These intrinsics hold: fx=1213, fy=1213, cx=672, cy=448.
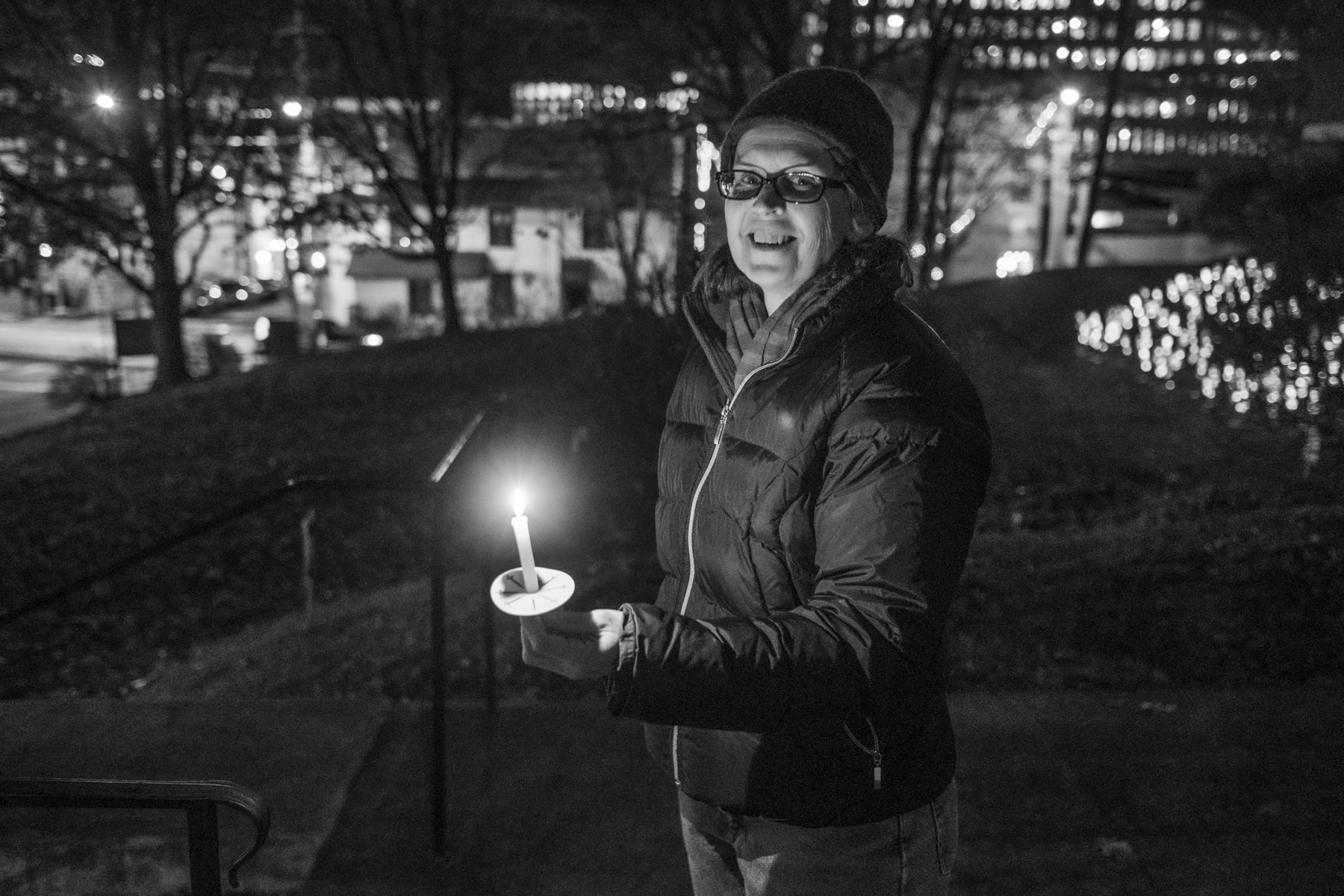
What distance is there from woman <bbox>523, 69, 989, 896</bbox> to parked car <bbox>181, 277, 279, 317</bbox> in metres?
46.0

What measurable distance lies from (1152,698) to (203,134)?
1764 centimetres

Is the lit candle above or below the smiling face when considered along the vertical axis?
below

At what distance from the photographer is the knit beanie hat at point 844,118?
2.02 meters

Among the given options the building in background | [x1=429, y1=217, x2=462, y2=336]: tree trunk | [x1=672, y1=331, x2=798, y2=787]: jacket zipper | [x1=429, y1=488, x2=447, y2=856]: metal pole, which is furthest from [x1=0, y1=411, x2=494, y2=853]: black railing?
[x1=429, y1=217, x2=462, y2=336]: tree trunk

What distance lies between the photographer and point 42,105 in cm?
1678

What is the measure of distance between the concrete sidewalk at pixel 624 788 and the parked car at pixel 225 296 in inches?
1697

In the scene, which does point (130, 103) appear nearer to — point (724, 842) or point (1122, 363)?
point (1122, 363)

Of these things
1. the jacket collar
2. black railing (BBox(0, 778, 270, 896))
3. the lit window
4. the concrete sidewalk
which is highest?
the lit window

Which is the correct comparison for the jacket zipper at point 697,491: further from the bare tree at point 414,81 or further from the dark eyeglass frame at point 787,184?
the bare tree at point 414,81

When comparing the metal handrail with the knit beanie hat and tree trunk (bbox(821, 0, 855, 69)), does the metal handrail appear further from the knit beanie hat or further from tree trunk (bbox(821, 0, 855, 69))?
tree trunk (bbox(821, 0, 855, 69))

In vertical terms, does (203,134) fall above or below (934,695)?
above

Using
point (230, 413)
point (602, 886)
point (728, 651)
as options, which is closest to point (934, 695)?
point (728, 651)

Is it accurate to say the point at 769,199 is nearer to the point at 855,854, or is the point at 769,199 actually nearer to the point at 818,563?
the point at 818,563

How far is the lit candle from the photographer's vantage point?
169cm
